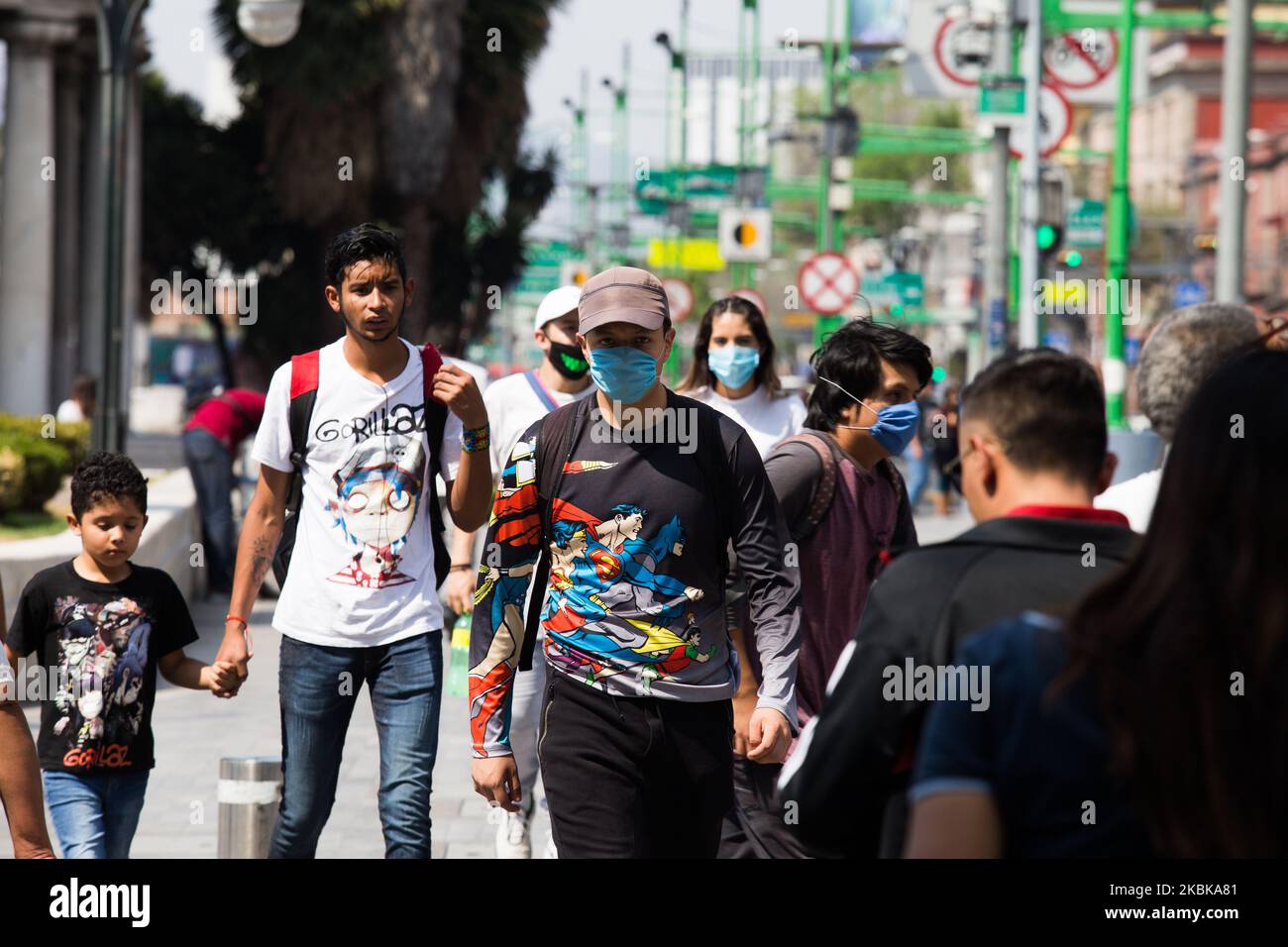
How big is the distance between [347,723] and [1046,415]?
9.37ft

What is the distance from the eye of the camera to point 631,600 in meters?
4.37

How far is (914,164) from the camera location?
78188mm

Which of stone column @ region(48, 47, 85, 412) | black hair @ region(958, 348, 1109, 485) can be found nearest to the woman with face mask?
black hair @ region(958, 348, 1109, 485)

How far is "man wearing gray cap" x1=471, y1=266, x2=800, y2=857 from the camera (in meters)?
4.37

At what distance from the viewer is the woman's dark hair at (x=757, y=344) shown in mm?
6863

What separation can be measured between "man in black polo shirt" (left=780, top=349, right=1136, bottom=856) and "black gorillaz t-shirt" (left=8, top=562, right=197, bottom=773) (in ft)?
9.54

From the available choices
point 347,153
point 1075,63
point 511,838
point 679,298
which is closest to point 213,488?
point 511,838

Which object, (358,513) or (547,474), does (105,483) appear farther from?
(547,474)

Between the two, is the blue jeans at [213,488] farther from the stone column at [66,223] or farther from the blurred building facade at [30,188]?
the stone column at [66,223]

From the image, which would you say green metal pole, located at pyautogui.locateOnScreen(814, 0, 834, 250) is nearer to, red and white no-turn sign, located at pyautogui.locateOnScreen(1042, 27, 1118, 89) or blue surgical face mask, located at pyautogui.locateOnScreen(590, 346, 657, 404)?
red and white no-turn sign, located at pyautogui.locateOnScreen(1042, 27, 1118, 89)

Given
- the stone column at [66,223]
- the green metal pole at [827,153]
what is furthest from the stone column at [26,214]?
the green metal pole at [827,153]

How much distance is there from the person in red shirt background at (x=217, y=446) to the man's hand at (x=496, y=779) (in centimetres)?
893

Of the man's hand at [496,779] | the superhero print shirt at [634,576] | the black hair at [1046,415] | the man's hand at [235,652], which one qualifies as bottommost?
the man's hand at [496,779]

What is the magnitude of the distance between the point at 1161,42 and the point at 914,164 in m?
10.3
